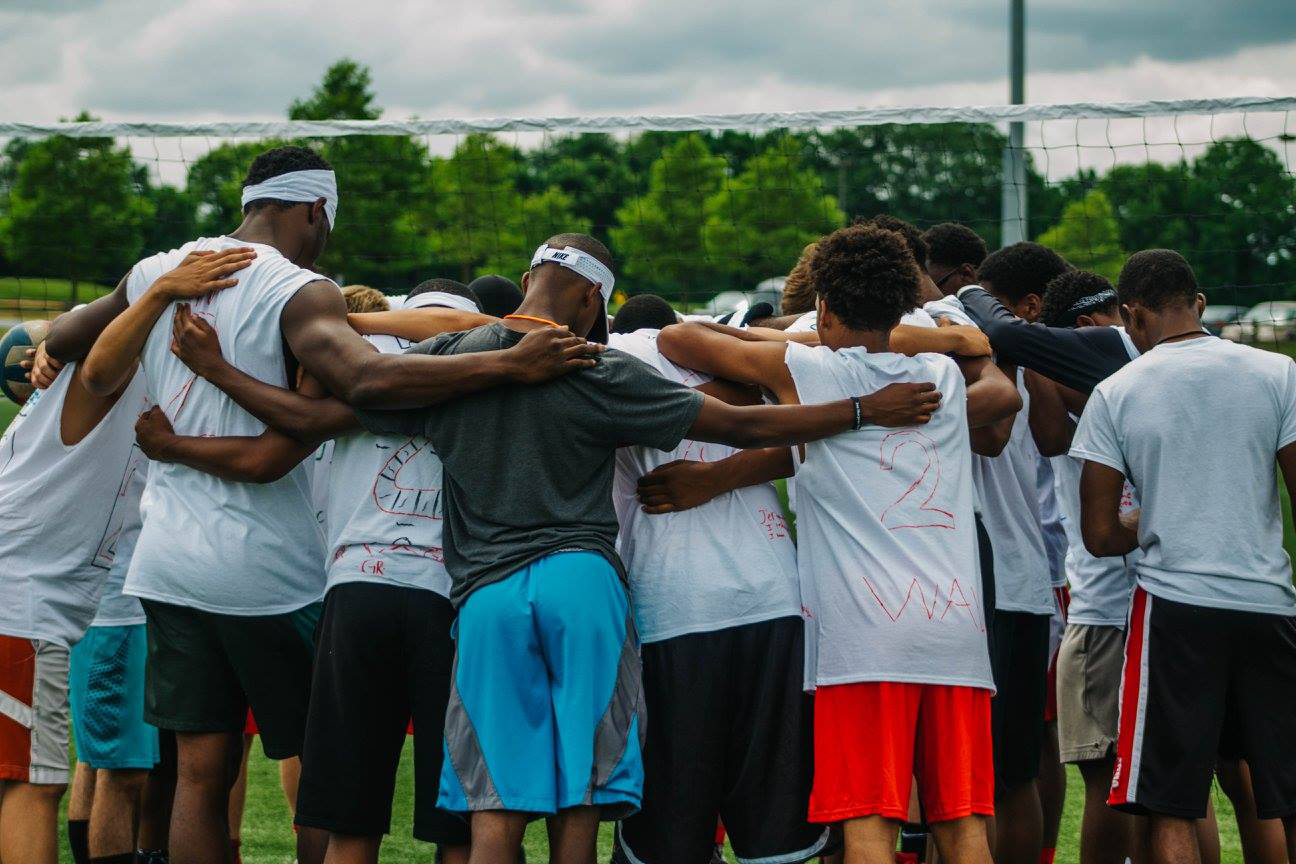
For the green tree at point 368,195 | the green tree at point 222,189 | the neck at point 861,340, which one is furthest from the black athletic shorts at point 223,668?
the green tree at point 222,189

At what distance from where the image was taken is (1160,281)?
432 cm

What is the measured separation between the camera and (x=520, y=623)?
3.56 meters

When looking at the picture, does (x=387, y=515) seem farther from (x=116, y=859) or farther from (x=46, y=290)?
(x=46, y=290)

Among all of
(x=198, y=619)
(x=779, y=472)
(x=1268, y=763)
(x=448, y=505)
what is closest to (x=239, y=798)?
(x=198, y=619)

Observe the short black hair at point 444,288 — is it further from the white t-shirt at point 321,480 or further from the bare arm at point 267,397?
the bare arm at point 267,397

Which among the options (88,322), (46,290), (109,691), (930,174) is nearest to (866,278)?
(88,322)

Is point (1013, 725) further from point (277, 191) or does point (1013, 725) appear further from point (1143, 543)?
point (277, 191)

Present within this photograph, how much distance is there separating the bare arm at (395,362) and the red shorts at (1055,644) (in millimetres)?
2465

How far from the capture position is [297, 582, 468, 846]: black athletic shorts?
3758 mm

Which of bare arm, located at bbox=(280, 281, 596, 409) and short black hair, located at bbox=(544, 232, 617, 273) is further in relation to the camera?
short black hair, located at bbox=(544, 232, 617, 273)

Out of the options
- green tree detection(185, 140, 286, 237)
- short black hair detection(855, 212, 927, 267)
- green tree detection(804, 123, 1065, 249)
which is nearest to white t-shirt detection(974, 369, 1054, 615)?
short black hair detection(855, 212, 927, 267)

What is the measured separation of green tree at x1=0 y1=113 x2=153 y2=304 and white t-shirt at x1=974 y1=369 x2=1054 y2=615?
1011 centimetres

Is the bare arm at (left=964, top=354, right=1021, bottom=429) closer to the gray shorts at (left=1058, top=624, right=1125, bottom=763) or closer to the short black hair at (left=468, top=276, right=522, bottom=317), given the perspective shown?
the gray shorts at (left=1058, top=624, right=1125, bottom=763)

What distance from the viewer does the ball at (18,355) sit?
16.0 feet
